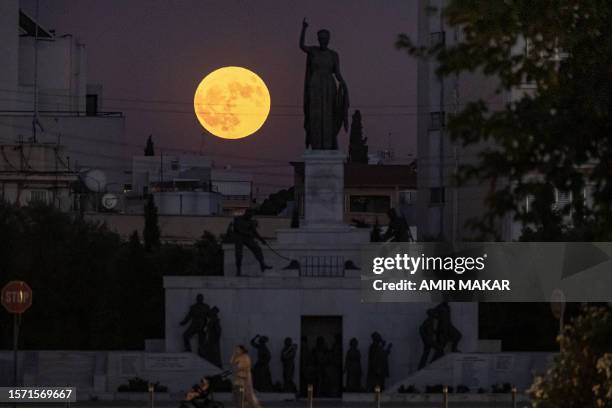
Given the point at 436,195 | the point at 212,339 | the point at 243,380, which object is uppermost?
the point at 436,195

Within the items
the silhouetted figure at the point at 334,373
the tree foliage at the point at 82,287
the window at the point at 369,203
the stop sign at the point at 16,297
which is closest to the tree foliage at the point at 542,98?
the stop sign at the point at 16,297

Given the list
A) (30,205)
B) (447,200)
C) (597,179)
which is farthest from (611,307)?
(447,200)

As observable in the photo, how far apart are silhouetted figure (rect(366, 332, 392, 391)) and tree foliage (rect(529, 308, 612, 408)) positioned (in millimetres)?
26391

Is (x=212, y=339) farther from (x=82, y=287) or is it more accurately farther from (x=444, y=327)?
(x=82, y=287)

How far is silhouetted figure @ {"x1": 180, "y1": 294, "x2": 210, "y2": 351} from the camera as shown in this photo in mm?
45562

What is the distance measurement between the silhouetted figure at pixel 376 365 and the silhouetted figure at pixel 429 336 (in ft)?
3.72

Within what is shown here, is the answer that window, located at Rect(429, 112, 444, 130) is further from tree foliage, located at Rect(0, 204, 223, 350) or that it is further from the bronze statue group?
the bronze statue group

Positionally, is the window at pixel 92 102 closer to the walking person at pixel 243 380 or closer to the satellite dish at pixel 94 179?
the satellite dish at pixel 94 179

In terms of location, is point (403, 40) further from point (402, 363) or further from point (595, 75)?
point (402, 363)

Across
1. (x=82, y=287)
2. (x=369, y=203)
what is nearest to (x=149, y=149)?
(x=369, y=203)

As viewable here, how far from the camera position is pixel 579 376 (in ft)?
58.6

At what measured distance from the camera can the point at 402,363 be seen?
4653 cm

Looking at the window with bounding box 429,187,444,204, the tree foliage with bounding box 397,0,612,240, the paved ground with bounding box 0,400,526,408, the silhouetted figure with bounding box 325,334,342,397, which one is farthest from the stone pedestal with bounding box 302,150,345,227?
the window with bounding box 429,187,444,204

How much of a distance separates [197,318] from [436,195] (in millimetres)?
41111
